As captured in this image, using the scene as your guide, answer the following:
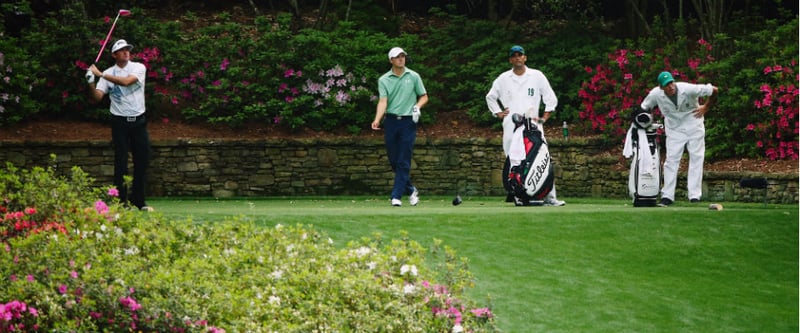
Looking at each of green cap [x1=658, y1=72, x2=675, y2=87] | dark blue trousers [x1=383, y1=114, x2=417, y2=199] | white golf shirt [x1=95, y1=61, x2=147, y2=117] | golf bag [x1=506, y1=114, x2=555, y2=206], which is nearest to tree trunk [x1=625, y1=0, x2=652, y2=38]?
green cap [x1=658, y1=72, x2=675, y2=87]

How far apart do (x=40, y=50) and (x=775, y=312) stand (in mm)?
13040

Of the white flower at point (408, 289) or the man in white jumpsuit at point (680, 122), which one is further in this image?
the man in white jumpsuit at point (680, 122)

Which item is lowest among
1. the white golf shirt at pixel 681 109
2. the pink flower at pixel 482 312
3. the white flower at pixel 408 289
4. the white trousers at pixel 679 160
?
the pink flower at pixel 482 312

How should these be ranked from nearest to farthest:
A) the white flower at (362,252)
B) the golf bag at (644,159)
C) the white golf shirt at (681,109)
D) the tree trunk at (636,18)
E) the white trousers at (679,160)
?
the white flower at (362,252), the golf bag at (644,159), the white golf shirt at (681,109), the white trousers at (679,160), the tree trunk at (636,18)

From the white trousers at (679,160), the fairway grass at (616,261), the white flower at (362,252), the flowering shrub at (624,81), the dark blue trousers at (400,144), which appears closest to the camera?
the white flower at (362,252)

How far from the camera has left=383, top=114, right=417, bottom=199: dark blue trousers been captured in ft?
43.0

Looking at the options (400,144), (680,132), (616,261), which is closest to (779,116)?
(680,132)

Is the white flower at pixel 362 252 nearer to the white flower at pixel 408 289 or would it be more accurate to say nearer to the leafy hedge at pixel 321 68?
the white flower at pixel 408 289

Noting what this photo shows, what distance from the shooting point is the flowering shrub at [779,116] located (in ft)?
52.7

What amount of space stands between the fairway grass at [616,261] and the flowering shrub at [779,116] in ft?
14.6

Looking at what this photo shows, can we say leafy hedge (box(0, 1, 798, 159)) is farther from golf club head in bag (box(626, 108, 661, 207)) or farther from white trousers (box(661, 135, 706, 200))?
golf club head in bag (box(626, 108, 661, 207))

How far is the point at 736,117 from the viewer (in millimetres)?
16797

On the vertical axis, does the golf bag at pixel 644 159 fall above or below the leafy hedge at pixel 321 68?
below

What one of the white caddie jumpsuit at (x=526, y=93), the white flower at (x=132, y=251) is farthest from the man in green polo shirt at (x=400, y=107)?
the white flower at (x=132, y=251)
